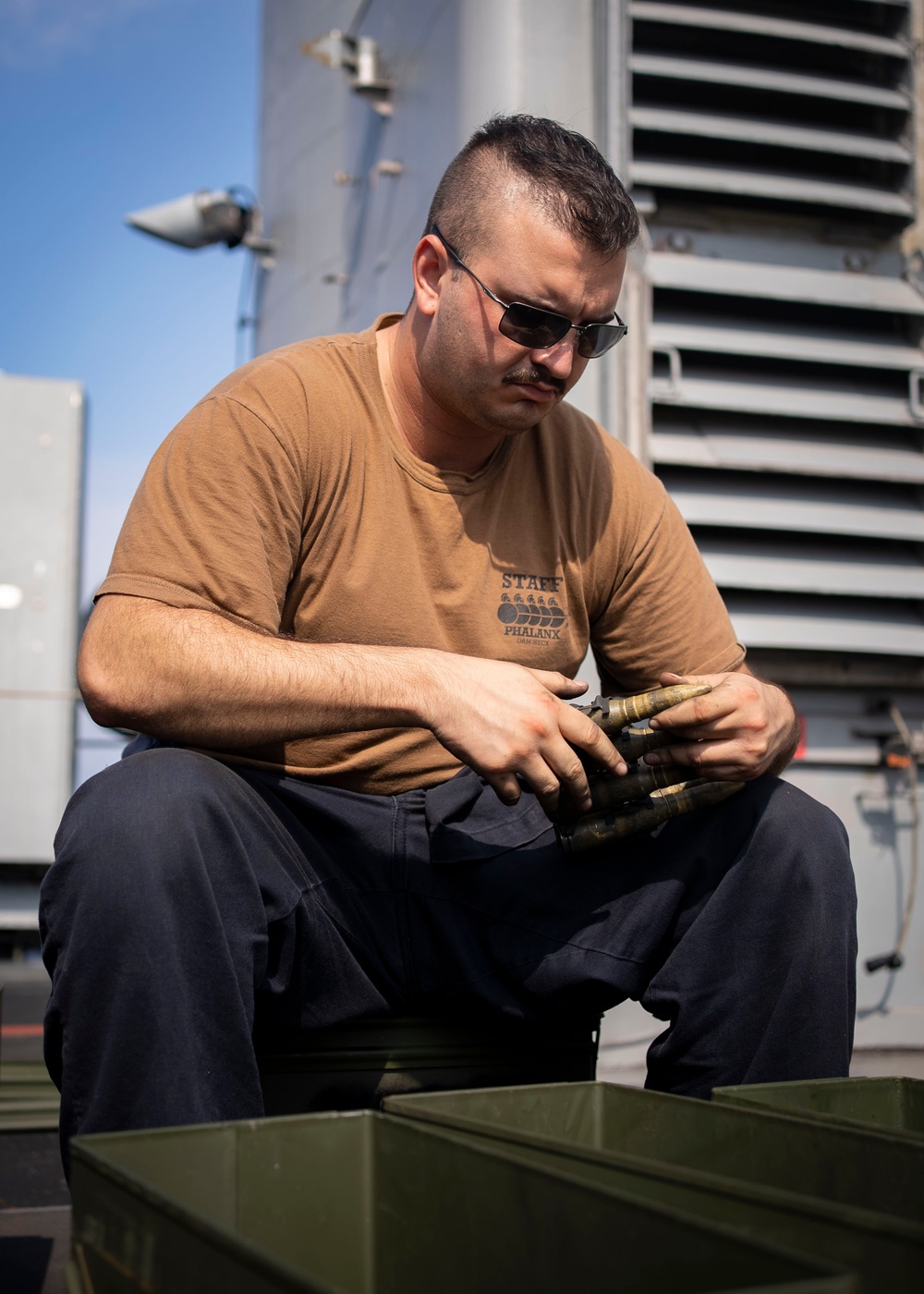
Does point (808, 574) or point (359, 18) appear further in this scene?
point (359, 18)

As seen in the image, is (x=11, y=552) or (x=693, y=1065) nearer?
(x=693, y=1065)

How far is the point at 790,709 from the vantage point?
149 cm

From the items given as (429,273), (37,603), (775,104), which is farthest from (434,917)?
(37,603)

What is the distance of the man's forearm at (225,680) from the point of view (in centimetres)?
121

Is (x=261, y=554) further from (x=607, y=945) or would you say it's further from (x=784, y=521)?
(x=784, y=521)

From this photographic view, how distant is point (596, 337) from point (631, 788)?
59 centimetres

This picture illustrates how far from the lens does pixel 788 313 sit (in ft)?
8.75

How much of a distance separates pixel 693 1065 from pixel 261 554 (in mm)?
714

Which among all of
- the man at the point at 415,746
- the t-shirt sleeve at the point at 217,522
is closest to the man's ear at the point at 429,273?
the man at the point at 415,746

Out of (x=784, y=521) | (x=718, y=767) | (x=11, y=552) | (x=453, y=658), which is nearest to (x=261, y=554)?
(x=453, y=658)

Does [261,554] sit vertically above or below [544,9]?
below

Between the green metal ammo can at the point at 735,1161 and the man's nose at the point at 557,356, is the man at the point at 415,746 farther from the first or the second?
the green metal ammo can at the point at 735,1161

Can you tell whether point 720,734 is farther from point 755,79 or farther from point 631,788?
point 755,79

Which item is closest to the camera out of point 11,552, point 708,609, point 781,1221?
point 781,1221
